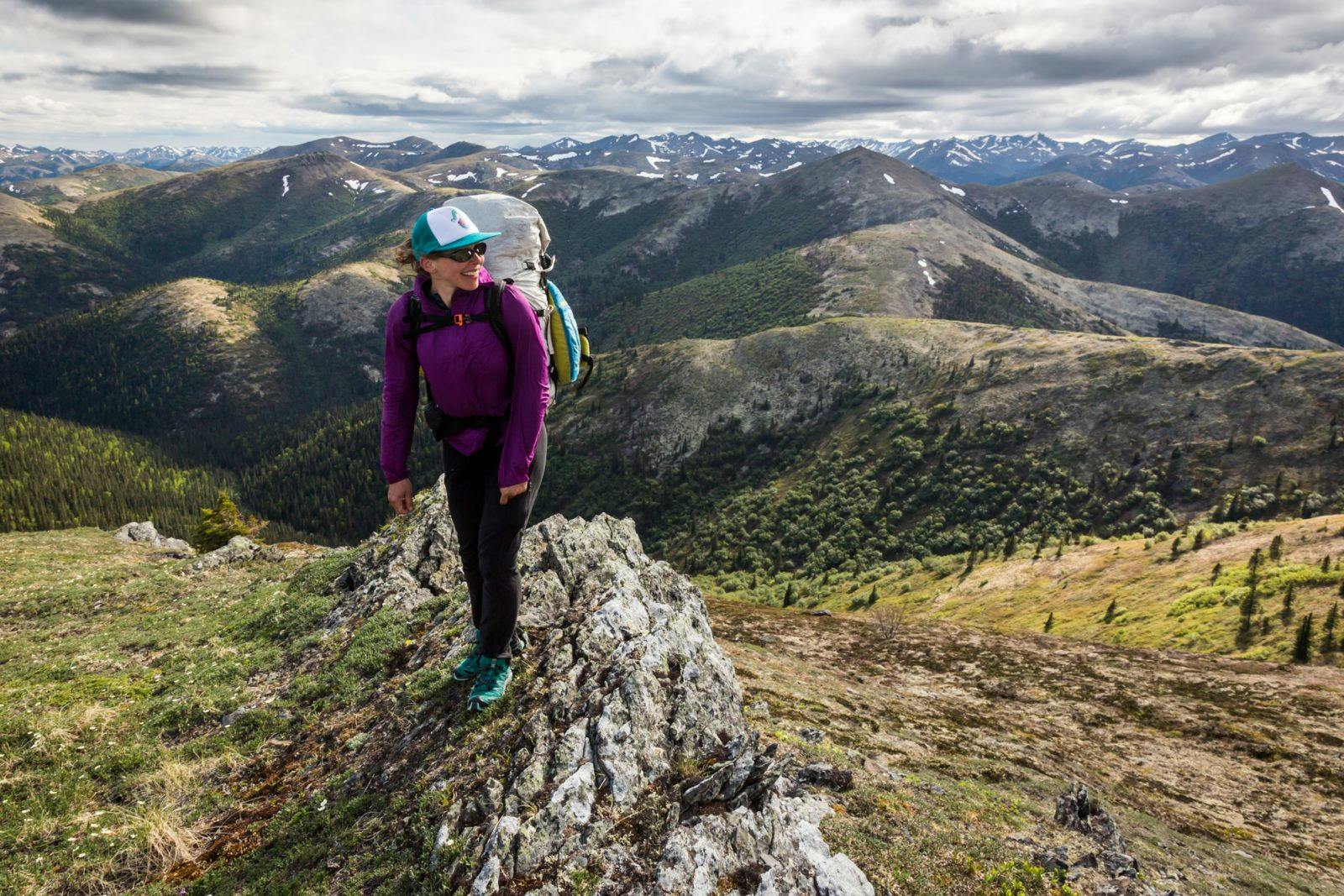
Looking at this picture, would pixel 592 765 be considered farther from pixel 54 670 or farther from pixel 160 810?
pixel 54 670

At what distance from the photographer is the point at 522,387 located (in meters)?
6.28

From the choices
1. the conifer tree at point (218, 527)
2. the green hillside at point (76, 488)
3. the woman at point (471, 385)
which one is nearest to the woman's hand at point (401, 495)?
the woman at point (471, 385)

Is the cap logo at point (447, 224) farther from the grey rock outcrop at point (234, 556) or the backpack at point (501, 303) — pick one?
the grey rock outcrop at point (234, 556)

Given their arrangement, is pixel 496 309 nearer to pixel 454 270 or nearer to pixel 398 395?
pixel 454 270

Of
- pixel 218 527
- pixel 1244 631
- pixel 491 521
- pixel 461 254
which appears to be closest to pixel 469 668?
pixel 491 521

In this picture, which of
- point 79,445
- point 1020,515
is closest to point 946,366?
point 1020,515

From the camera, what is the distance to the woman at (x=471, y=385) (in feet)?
20.1

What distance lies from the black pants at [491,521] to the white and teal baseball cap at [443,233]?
7.05ft

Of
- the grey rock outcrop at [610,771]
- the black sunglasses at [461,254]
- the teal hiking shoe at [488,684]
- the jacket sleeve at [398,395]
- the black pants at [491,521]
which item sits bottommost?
the grey rock outcrop at [610,771]

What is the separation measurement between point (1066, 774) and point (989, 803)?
907 centimetres

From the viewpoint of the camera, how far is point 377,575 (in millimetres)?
15578

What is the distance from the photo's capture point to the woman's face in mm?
6012

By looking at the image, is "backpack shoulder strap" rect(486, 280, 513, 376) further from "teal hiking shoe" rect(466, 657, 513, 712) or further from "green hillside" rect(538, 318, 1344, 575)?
"green hillside" rect(538, 318, 1344, 575)

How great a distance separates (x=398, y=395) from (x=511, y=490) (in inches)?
76.4
